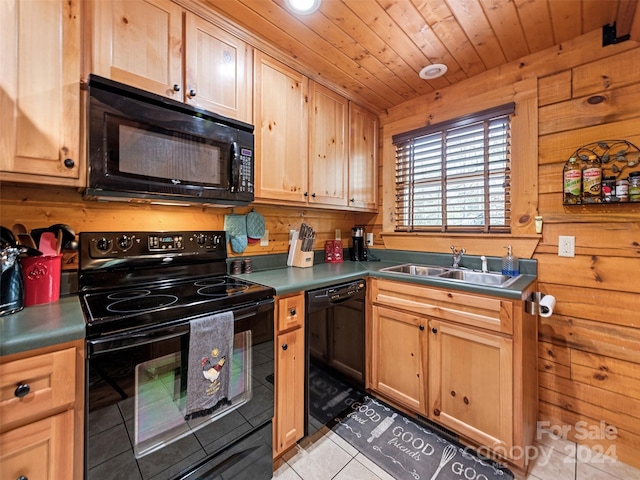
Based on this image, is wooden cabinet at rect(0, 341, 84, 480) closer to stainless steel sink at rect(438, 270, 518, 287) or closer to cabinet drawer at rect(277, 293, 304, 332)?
cabinet drawer at rect(277, 293, 304, 332)

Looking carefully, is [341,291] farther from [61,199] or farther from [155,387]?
[61,199]

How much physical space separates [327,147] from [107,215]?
4.79 ft

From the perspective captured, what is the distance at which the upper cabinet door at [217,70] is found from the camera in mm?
1374

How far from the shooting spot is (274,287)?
142 cm

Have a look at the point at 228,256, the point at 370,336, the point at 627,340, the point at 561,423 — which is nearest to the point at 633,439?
the point at 561,423

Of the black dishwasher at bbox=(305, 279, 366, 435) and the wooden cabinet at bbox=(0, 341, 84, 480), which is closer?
the wooden cabinet at bbox=(0, 341, 84, 480)

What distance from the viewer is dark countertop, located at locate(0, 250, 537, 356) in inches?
32.1

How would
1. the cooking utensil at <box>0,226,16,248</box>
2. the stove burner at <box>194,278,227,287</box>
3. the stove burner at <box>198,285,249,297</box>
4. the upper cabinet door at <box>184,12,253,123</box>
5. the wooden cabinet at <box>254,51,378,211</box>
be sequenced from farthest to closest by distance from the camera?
the wooden cabinet at <box>254,51,378,211</box>
the stove burner at <box>194,278,227,287</box>
the upper cabinet door at <box>184,12,253,123</box>
the stove burner at <box>198,285,249,297</box>
the cooking utensil at <box>0,226,16,248</box>

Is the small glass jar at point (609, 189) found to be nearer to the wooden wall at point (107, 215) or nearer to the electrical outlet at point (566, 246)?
the electrical outlet at point (566, 246)

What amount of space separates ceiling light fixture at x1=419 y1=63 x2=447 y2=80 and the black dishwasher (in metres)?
1.54

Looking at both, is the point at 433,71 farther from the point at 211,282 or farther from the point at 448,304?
the point at 211,282

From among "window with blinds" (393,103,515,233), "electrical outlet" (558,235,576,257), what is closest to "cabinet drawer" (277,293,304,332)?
"window with blinds" (393,103,515,233)

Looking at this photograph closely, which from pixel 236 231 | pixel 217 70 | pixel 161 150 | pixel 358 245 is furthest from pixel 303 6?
pixel 358 245

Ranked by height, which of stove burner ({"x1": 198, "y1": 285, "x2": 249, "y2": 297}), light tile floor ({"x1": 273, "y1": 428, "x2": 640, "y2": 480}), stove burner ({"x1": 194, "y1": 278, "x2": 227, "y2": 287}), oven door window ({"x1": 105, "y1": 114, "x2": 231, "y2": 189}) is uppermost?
oven door window ({"x1": 105, "y1": 114, "x2": 231, "y2": 189})
